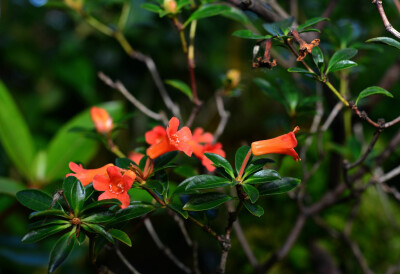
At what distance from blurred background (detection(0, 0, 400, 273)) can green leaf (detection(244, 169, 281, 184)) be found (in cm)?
17

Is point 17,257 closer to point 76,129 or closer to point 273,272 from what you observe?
point 76,129

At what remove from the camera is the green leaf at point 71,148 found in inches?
47.6

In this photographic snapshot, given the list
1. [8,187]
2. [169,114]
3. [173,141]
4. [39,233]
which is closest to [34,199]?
[39,233]

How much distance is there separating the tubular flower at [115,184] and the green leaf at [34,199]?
7 centimetres

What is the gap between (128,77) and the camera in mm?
1972

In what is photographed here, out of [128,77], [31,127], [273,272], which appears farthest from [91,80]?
[273,272]

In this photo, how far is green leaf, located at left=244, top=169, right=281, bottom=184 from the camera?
0.51 meters

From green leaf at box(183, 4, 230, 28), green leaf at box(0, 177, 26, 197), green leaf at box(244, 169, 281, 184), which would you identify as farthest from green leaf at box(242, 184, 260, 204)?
green leaf at box(0, 177, 26, 197)

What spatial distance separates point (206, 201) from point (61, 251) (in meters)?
0.20

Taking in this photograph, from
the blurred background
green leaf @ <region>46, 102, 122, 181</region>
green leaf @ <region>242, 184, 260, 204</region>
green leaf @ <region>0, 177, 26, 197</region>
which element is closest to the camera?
green leaf @ <region>242, 184, 260, 204</region>

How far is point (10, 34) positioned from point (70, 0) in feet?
4.05

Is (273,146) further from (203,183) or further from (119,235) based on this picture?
(119,235)

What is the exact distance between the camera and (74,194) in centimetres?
51

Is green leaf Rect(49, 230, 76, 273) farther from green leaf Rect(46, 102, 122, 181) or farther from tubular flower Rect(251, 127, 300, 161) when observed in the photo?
green leaf Rect(46, 102, 122, 181)
